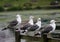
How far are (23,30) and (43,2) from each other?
61.1ft

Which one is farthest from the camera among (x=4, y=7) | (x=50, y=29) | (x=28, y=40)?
(x=4, y=7)

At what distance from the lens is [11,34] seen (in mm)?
7508

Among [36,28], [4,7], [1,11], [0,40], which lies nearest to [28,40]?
[36,28]

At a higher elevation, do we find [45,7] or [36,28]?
[36,28]

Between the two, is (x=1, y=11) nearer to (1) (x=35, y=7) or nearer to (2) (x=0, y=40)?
(1) (x=35, y=7)

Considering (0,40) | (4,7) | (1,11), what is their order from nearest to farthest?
(0,40) < (1,11) < (4,7)

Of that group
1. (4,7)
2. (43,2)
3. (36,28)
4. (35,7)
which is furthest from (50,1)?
(36,28)

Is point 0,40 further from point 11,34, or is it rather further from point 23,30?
point 23,30

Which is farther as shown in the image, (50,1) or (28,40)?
(50,1)

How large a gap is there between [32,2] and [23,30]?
1886 centimetres

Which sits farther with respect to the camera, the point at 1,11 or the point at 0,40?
the point at 1,11

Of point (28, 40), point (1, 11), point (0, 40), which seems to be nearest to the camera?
point (28, 40)

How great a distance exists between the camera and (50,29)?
18.5ft

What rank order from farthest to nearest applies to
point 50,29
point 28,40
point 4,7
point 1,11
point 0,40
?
point 4,7 < point 1,11 < point 0,40 < point 50,29 < point 28,40
